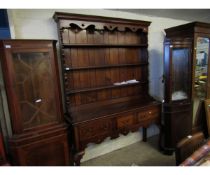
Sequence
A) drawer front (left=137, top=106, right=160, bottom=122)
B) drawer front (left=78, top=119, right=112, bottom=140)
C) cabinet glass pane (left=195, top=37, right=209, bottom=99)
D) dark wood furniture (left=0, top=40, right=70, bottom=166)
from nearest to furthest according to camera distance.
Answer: dark wood furniture (left=0, top=40, right=70, bottom=166) → drawer front (left=78, top=119, right=112, bottom=140) → drawer front (left=137, top=106, right=160, bottom=122) → cabinet glass pane (left=195, top=37, right=209, bottom=99)

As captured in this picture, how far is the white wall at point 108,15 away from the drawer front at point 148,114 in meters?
0.62

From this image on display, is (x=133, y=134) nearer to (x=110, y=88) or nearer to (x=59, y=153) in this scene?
(x=110, y=88)

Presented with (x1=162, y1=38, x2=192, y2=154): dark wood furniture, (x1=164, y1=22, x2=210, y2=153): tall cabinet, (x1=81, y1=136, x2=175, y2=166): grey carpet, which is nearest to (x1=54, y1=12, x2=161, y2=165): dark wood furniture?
(x1=162, y1=38, x2=192, y2=154): dark wood furniture

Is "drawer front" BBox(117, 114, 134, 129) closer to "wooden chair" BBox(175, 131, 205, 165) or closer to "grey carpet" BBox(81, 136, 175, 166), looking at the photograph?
"grey carpet" BBox(81, 136, 175, 166)

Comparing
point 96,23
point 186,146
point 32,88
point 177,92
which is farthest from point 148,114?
point 32,88

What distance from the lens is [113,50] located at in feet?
7.42

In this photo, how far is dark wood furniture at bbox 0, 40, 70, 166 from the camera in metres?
1.42

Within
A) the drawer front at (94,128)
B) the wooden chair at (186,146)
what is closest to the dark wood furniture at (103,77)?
the drawer front at (94,128)

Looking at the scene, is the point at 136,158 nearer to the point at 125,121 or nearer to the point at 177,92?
the point at 125,121

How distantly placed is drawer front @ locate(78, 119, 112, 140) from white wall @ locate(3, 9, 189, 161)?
25.1 inches

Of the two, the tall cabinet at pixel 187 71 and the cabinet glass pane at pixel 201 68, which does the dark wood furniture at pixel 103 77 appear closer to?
the tall cabinet at pixel 187 71

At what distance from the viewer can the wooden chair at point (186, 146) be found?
1.07 m

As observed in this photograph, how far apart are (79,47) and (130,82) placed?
3.07 feet
